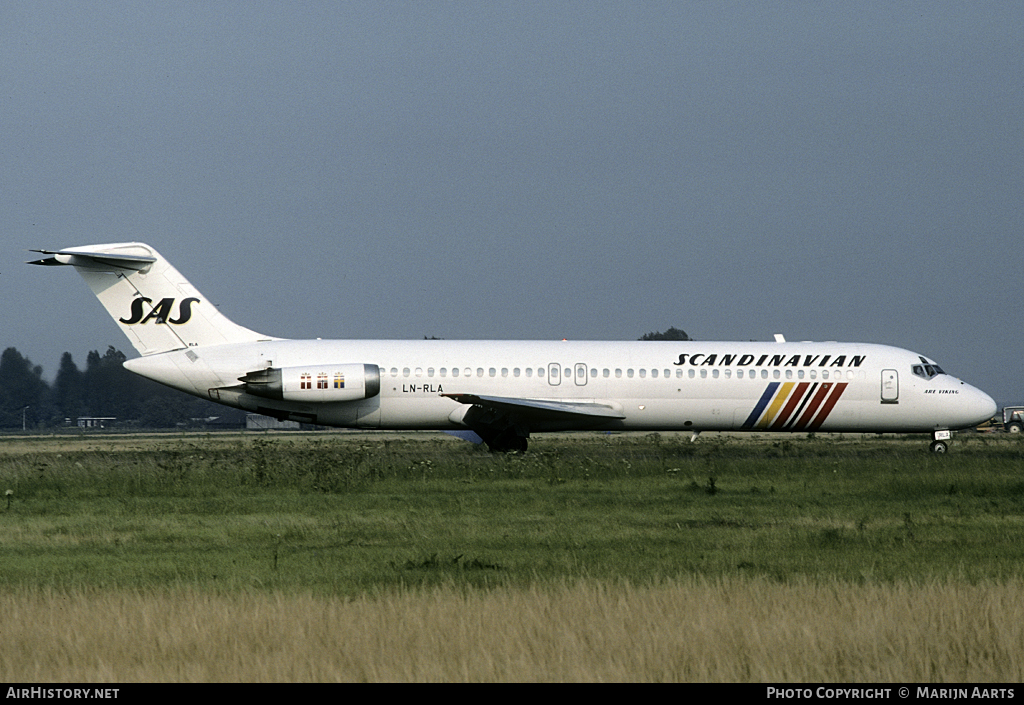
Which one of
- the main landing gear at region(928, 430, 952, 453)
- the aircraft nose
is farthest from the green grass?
the aircraft nose

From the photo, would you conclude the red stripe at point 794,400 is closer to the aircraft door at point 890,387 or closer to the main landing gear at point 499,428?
the aircraft door at point 890,387

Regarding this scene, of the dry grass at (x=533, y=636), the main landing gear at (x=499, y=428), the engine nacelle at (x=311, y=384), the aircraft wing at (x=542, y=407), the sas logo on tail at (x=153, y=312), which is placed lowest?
the dry grass at (x=533, y=636)

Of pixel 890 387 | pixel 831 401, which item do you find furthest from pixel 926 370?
pixel 831 401

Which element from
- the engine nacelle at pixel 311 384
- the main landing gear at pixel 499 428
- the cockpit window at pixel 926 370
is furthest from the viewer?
the cockpit window at pixel 926 370

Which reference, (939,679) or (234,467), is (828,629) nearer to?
(939,679)

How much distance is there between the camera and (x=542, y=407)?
2647 cm

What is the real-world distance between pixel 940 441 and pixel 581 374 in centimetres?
1001

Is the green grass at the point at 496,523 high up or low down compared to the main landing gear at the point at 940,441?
down

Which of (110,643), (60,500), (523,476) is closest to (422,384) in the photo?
(523,476)

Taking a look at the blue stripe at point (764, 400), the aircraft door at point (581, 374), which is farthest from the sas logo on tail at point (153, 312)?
the blue stripe at point (764, 400)

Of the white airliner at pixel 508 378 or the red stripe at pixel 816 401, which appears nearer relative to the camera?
the white airliner at pixel 508 378

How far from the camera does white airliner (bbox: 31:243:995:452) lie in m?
26.9

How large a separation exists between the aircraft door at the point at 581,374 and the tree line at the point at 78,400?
5386 centimetres

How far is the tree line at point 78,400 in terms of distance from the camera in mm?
82062
